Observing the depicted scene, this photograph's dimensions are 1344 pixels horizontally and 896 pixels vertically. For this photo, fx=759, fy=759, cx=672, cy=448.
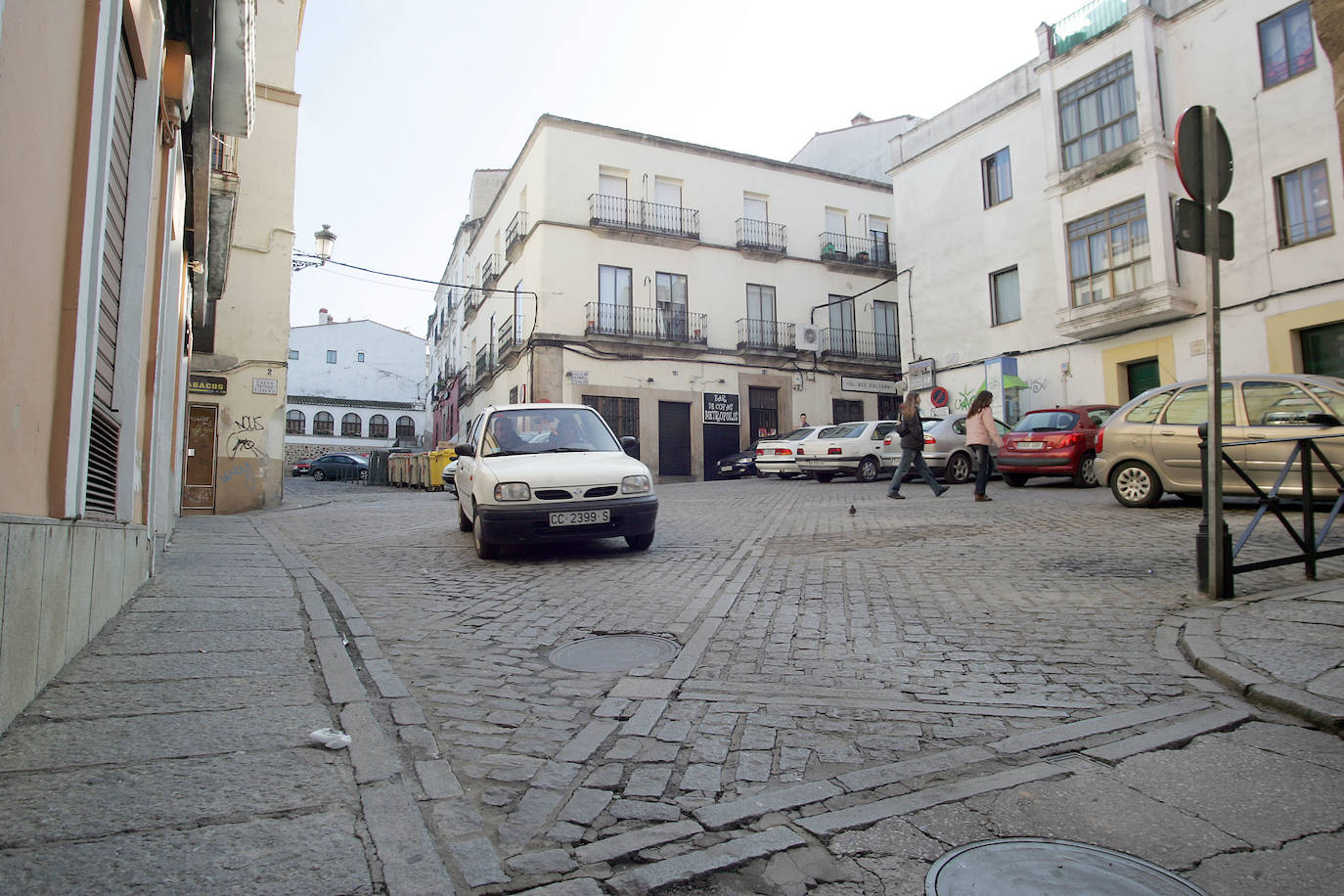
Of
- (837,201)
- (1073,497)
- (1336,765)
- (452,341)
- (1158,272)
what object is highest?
(837,201)

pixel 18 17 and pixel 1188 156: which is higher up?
pixel 1188 156

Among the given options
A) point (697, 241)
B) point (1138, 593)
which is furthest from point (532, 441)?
point (697, 241)

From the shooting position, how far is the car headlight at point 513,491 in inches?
277

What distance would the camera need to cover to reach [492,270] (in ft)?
102

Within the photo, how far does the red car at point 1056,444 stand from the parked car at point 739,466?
33.8 feet

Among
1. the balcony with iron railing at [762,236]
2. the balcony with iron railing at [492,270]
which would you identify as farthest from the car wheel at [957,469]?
the balcony with iron railing at [492,270]

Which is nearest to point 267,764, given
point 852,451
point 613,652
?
point 613,652

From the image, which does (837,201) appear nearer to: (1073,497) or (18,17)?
(1073,497)

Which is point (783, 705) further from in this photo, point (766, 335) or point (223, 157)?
point (766, 335)

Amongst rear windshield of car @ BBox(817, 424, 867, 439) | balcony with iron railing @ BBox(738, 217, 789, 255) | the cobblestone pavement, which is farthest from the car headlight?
balcony with iron railing @ BBox(738, 217, 789, 255)

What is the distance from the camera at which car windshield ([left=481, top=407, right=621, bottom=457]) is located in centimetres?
805

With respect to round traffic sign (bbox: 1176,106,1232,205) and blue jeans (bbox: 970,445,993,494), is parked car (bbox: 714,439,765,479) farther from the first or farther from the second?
round traffic sign (bbox: 1176,106,1232,205)

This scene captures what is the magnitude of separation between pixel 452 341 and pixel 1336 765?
42380 millimetres

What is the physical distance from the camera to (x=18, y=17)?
8.47ft
